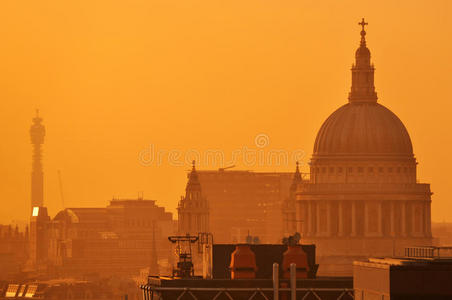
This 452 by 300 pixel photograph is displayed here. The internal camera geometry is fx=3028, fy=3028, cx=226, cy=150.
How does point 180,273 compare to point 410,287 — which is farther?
point 180,273

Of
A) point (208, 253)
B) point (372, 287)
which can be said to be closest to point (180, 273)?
point (208, 253)

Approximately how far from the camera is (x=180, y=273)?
15325 cm

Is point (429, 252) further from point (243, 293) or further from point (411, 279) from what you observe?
point (243, 293)

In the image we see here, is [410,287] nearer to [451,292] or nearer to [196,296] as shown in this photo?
[451,292]

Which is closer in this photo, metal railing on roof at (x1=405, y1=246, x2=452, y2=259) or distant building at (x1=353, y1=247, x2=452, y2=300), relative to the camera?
distant building at (x1=353, y1=247, x2=452, y2=300)

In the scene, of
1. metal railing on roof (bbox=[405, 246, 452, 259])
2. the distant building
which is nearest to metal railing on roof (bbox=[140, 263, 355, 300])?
metal railing on roof (bbox=[405, 246, 452, 259])

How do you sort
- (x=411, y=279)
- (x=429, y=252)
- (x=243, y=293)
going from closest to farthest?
(x=411, y=279), (x=429, y=252), (x=243, y=293)

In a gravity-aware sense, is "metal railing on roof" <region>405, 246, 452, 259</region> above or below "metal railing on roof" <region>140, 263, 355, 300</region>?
above

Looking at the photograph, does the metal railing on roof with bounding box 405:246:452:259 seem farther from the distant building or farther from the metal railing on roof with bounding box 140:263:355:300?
the metal railing on roof with bounding box 140:263:355:300

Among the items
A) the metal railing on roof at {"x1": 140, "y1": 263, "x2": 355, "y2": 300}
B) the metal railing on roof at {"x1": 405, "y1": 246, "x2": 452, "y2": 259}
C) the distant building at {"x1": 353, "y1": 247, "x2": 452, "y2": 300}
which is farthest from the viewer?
the metal railing on roof at {"x1": 140, "y1": 263, "x2": 355, "y2": 300}

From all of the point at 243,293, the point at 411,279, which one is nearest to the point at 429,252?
the point at 411,279

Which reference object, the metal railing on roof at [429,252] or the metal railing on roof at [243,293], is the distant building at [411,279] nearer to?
the metal railing on roof at [429,252]

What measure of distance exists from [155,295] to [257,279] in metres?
4.85

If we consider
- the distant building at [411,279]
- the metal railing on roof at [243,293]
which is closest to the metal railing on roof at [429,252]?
the distant building at [411,279]
